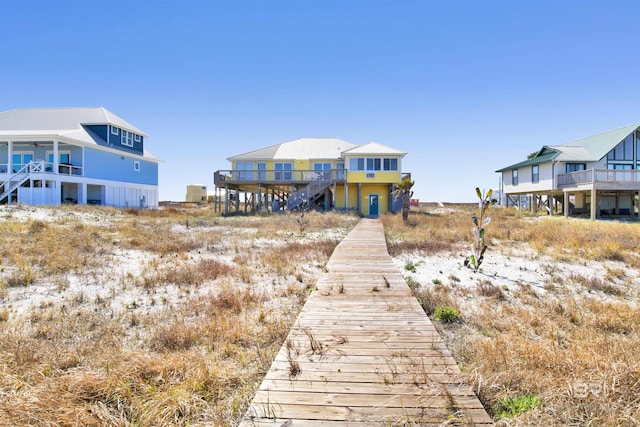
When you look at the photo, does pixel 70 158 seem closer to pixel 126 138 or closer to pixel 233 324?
pixel 126 138

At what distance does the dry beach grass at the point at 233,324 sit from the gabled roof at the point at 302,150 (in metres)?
24.4

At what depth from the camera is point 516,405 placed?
3342 millimetres

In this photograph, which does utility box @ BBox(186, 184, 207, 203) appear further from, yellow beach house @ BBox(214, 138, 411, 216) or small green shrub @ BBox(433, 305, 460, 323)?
small green shrub @ BBox(433, 305, 460, 323)

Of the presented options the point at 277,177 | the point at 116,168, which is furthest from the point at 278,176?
the point at 116,168

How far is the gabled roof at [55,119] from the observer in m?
30.9

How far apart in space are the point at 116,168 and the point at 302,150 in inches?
776

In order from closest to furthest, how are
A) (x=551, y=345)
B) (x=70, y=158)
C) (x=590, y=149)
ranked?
1. (x=551, y=345)
2. (x=70, y=158)
3. (x=590, y=149)

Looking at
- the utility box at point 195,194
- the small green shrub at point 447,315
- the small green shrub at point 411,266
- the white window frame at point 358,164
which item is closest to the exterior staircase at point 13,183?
the white window frame at point 358,164

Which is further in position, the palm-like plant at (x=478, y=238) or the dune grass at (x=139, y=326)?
the palm-like plant at (x=478, y=238)

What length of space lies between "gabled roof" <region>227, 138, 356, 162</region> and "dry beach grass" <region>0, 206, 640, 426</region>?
79.9 ft

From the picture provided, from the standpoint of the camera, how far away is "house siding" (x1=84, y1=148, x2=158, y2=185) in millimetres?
30078

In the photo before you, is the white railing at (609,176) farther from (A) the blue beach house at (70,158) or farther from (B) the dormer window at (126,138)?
(B) the dormer window at (126,138)

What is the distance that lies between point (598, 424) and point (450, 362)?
1327 millimetres

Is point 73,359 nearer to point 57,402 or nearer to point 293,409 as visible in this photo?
point 57,402
